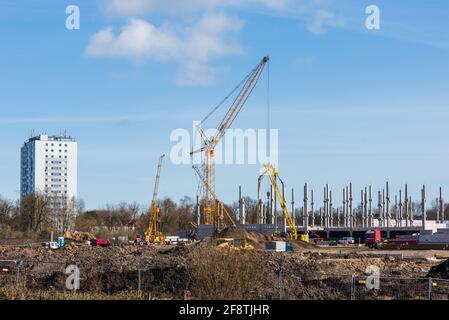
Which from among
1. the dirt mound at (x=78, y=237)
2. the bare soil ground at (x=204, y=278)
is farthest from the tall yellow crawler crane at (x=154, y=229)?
the bare soil ground at (x=204, y=278)

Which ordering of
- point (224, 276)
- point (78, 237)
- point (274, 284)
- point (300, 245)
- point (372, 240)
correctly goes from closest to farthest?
point (224, 276)
point (274, 284)
point (300, 245)
point (372, 240)
point (78, 237)

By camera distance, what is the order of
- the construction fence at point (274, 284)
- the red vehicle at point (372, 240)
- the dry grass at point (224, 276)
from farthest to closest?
1. the red vehicle at point (372, 240)
2. the construction fence at point (274, 284)
3. the dry grass at point (224, 276)

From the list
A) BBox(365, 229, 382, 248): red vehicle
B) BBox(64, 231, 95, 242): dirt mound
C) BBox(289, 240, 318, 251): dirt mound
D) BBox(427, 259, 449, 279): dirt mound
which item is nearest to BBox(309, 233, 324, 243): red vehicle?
BBox(365, 229, 382, 248): red vehicle

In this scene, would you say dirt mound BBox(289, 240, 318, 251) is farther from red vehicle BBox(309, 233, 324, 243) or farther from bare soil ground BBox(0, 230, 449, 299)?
bare soil ground BBox(0, 230, 449, 299)

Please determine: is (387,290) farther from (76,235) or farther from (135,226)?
(135,226)

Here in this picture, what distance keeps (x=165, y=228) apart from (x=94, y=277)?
144 metres

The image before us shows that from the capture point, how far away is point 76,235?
416 ft

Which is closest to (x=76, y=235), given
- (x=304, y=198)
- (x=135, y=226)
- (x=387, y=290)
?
(x=304, y=198)

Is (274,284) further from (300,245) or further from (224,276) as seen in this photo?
(300,245)

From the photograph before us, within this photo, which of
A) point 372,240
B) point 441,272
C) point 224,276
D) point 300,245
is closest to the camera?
point 224,276

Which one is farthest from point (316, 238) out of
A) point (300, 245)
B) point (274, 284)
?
point (274, 284)

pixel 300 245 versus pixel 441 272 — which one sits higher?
pixel 441 272

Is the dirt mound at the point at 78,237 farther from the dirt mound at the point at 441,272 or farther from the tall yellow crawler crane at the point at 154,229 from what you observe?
the dirt mound at the point at 441,272
